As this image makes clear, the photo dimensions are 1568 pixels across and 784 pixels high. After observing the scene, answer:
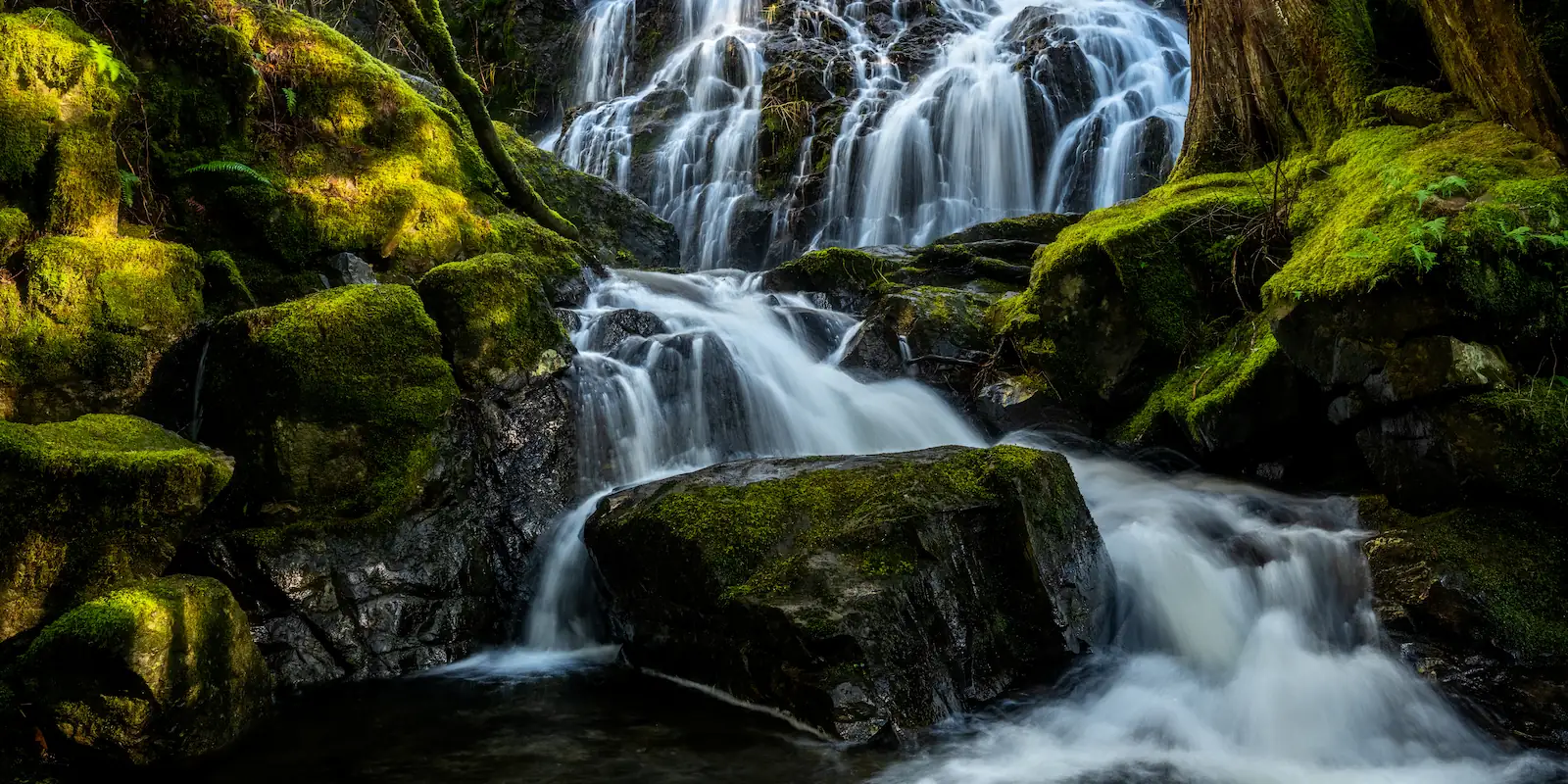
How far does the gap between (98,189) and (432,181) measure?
8.86 feet

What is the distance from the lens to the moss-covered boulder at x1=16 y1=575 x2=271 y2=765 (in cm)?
348

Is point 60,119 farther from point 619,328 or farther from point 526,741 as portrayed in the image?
point 526,741

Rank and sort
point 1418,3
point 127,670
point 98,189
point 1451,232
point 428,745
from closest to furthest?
point 127,670, point 428,745, point 1451,232, point 98,189, point 1418,3

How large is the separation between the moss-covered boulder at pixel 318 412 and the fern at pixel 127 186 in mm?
1471

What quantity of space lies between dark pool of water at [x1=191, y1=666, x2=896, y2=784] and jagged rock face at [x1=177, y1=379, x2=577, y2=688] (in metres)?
0.30

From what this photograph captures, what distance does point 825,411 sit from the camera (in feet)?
25.0

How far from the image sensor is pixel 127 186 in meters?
5.84

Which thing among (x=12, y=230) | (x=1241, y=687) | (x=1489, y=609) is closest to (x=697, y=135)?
(x=12, y=230)

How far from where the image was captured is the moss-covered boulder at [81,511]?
12.4 feet

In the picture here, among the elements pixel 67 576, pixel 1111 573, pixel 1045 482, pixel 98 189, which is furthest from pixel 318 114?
pixel 1111 573

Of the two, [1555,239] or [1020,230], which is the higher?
[1020,230]

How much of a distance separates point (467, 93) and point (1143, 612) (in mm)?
8039

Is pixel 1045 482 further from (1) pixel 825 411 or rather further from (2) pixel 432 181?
(2) pixel 432 181

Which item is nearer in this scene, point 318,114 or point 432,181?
point 318,114
